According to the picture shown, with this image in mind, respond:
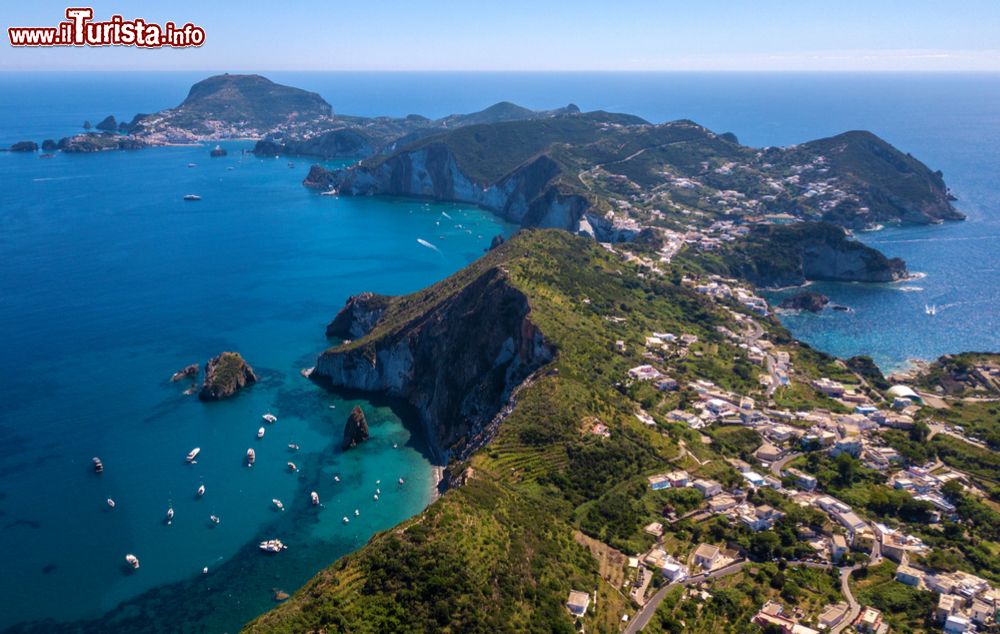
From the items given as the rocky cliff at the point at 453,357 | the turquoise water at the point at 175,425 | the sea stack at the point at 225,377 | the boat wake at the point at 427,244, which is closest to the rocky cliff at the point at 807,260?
the turquoise water at the point at 175,425

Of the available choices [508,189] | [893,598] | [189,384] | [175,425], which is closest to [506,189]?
[508,189]

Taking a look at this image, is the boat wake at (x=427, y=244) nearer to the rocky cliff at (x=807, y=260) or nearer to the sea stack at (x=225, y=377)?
the rocky cliff at (x=807, y=260)

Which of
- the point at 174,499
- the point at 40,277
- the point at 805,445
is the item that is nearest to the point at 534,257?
the point at 805,445

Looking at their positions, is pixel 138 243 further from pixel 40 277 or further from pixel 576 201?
pixel 576 201

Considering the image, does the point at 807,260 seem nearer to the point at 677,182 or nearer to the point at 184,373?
the point at 677,182

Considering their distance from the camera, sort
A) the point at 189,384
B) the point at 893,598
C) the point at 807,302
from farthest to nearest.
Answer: the point at 807,302 < the point at 189,384 < the point at 893,598

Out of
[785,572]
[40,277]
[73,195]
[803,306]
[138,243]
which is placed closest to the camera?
[785,572]
